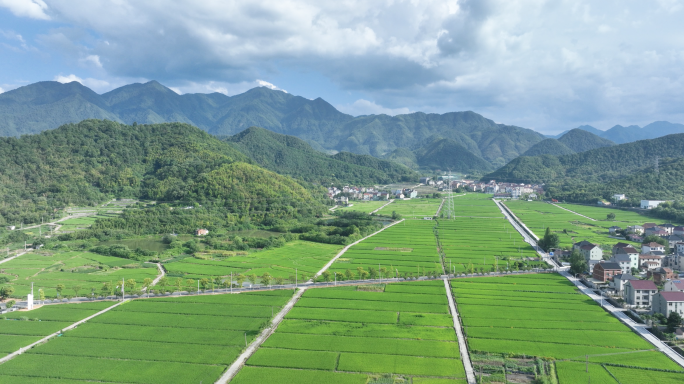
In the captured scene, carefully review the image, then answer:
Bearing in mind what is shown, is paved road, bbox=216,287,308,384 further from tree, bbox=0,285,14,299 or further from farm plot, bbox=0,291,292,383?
tree, bbox=0,285,14,299

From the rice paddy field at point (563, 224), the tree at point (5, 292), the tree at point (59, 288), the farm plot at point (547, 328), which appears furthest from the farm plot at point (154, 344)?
the rice paddy field at point (563, 224)

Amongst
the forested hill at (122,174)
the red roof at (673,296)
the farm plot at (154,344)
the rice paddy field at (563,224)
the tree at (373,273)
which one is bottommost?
the farm plot at (154,344)

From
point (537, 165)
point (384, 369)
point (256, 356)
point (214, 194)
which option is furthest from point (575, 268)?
point (537, 165)

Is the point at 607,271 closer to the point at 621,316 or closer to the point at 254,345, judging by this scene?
the point at 621,316

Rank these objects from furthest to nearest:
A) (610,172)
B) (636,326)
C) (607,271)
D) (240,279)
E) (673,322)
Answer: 1. (610,172)
2. (607,271)
3. (240,279)
4. (636,326)
5. (673,322)

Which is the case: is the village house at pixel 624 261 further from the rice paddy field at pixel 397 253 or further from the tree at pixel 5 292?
the tree at pixel 5 292

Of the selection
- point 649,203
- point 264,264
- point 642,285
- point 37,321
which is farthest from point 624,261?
point 649,203
